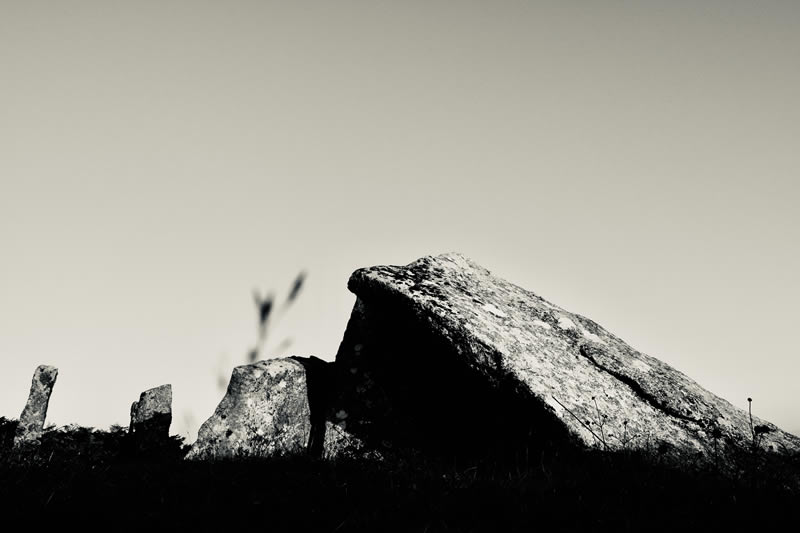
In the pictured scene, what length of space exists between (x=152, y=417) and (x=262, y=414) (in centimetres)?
428

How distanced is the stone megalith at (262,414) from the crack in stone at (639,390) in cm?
520

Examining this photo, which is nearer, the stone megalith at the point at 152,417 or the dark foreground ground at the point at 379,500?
the dark foreground ground at the point at 379,500

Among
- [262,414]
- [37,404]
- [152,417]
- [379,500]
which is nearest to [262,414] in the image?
[262,414]

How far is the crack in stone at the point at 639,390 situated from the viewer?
22.4 feet

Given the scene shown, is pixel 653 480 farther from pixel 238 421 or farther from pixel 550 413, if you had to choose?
pixel 238 421

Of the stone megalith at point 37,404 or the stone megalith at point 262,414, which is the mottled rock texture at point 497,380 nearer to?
the stone megalith at point 262,414

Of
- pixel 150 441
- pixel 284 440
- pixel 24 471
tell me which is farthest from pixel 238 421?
pixel 24 471

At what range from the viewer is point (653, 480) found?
3.82 metres

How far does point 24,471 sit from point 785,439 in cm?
948

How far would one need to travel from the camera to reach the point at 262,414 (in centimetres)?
838

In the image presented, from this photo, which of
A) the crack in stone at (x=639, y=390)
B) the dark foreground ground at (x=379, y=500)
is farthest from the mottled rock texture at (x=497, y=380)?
the dark foreground ground at (x=379, y=500)

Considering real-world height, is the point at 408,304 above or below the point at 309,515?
above

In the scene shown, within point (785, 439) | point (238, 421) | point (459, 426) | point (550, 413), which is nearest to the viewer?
point (550, 413)

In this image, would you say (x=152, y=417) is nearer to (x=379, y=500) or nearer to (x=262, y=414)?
(x=262, y=414)
